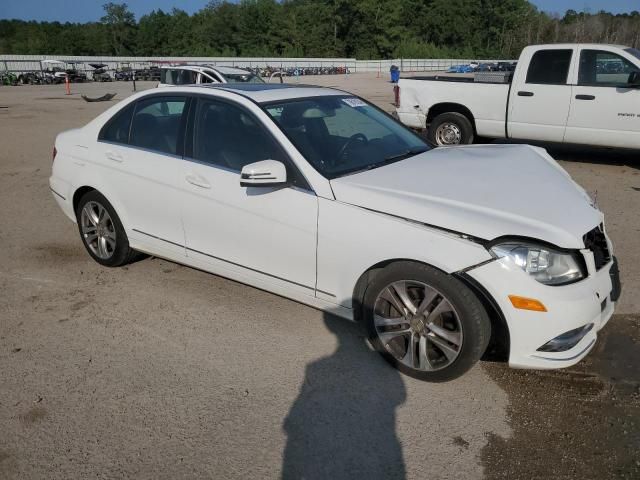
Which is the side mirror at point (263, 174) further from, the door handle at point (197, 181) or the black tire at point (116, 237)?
the black tire at point (116, 237)

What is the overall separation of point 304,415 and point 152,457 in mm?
808

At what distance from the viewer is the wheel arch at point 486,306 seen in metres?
2.88

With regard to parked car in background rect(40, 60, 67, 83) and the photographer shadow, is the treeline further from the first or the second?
the photographer shadow

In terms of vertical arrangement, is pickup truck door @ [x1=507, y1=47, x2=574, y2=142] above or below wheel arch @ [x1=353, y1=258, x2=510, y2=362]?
above

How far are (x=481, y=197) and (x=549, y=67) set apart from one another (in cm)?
671

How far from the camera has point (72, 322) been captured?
13.3 ft

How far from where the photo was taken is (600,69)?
8.39 m

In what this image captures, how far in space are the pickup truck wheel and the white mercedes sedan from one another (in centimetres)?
527

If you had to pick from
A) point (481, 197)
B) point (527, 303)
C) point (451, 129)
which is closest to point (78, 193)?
point (481, 197)

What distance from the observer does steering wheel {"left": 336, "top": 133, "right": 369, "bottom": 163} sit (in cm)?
371

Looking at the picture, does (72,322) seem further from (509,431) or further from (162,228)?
(509,431)

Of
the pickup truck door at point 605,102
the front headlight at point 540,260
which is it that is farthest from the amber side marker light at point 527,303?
the pickup truck door at point 605,102

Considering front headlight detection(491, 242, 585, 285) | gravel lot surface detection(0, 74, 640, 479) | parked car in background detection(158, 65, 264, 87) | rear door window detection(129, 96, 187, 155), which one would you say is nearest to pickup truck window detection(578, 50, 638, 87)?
gravel lot surface detection(0, 74, 640, 479)

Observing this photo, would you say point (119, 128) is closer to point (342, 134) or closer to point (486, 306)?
point (342, 134)
